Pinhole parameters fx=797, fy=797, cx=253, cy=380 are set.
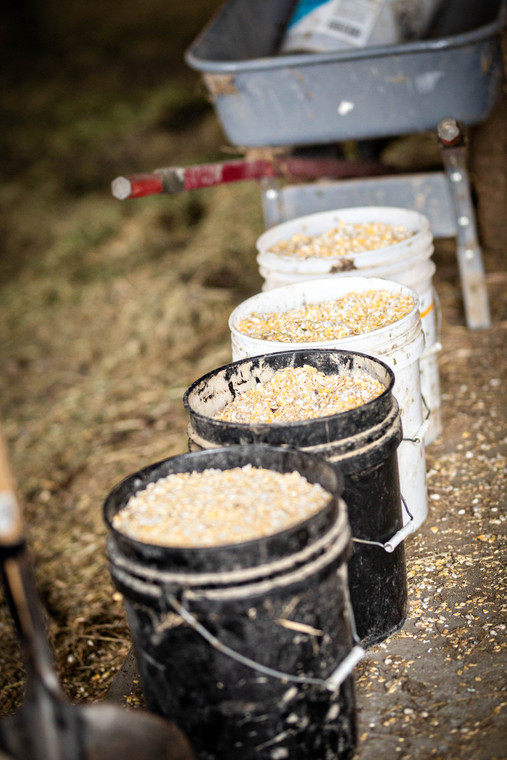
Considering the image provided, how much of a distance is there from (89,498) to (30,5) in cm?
965

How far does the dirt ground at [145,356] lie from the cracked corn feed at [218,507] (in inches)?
28.0

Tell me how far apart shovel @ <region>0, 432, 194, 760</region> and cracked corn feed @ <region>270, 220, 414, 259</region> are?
188cm

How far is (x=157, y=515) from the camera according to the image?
6.25 ft

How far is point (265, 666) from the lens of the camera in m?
1.76

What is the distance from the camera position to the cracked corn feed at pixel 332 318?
265cm

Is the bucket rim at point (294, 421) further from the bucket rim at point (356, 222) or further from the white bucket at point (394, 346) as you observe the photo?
the bucket rim at point (356, 222)

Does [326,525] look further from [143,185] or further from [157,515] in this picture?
[143,185]

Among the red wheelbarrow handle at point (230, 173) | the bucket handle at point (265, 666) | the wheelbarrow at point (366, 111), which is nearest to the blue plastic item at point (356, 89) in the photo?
A: the wheelbarrow at point (366, 111)

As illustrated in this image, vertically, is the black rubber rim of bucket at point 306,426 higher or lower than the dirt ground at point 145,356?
higher

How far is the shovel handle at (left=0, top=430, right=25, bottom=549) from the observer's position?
152 cm

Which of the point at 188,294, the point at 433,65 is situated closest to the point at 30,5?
the point at 188,294

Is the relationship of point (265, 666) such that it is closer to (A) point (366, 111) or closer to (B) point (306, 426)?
(B) point (306, 426)

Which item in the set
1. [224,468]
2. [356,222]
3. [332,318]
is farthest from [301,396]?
[356,222]

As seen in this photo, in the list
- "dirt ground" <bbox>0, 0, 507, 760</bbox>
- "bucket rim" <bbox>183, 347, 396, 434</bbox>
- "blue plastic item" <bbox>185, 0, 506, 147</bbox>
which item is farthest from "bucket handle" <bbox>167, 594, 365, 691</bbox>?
"blue plastic item" <bbox>185, 0, 506, 147</bbox>
